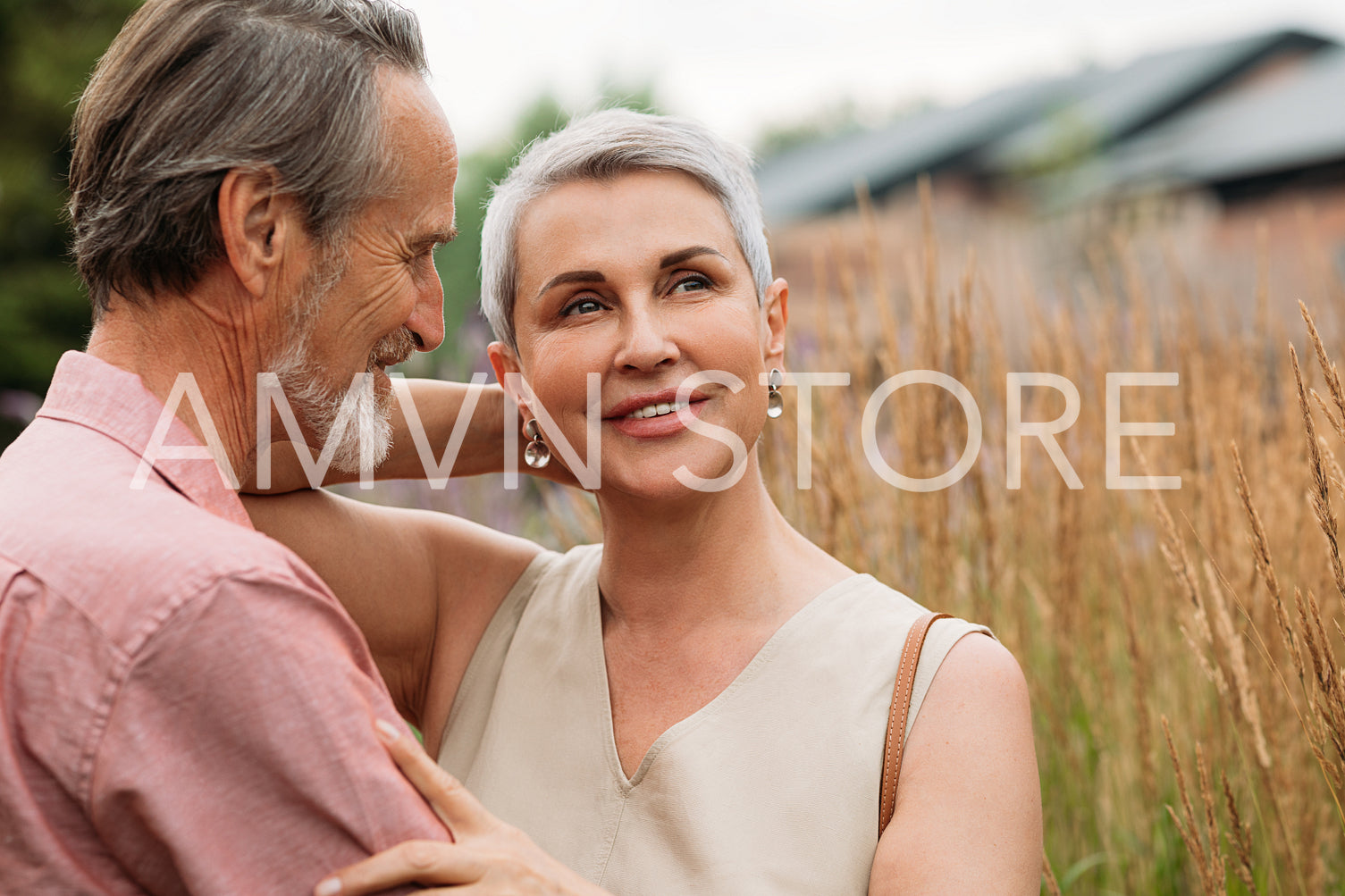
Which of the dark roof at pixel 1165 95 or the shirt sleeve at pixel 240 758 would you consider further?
the dark roof at pixel 1165 95

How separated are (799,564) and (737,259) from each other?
0.49 m

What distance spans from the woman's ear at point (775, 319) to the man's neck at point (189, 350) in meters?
0.83

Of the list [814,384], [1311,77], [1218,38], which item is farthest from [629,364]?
[1218,38]

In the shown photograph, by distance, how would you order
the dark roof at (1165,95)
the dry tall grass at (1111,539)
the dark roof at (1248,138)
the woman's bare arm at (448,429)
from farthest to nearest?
1. the dark roof at (1165,95)
2. the dark roof at (1248,138)
3. the dry tall grass at (1111,539)
4. the woman's bare arm at (448,429)

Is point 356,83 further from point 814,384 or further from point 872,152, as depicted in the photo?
point 872,152

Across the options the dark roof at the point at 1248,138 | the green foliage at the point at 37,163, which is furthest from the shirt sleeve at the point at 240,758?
the dark roof at the point at 1248,138

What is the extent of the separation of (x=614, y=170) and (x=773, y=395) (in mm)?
485

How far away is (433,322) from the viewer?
1.66 m

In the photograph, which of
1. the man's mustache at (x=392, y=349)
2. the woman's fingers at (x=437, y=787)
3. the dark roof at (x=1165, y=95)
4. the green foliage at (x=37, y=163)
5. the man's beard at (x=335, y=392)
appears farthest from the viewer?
the dark roof at (x=1165, y=95)

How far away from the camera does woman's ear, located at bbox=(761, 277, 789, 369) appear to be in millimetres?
1896

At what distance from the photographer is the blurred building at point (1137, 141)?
17.4 m

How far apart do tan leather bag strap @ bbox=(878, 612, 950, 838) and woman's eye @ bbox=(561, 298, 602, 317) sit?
0.67 metres

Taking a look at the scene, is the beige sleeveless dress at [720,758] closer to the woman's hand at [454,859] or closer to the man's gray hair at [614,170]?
the woman's hand at [454,859]

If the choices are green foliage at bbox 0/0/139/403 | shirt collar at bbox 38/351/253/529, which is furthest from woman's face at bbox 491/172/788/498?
green foliage at bbox 0/0/139/403
